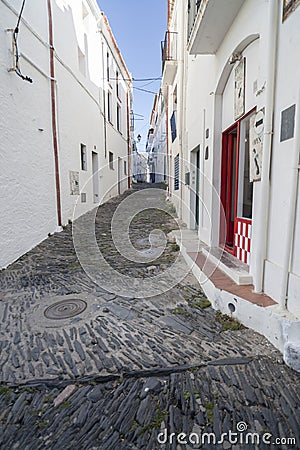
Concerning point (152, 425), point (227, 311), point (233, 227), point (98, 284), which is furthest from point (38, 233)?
point (152, 425)

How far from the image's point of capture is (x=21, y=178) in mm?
4973

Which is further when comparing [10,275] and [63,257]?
[63,257]

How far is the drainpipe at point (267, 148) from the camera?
7.55 ft

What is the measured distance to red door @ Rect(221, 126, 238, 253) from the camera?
4.04m

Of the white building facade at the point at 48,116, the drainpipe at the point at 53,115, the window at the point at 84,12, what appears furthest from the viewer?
the window at the point at 84,12

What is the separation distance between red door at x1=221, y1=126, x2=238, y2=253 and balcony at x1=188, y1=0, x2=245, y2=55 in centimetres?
131

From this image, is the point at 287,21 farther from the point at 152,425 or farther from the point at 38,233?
the point at 38,233

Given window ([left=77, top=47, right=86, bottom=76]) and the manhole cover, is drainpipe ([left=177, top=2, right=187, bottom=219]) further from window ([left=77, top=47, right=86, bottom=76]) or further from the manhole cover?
the manhole cover

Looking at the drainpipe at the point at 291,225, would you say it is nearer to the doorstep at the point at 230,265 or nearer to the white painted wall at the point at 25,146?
the doorstep at the point at 230,265

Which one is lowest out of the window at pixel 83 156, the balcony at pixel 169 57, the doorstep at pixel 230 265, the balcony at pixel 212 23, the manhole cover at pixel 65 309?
the manhole cover at pixel 65 309

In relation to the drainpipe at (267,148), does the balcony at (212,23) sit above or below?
above

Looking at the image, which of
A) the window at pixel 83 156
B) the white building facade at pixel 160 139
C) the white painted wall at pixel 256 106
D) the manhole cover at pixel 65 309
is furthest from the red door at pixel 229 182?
the white building facade at pixel 160 139

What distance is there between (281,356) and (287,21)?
2.75 m

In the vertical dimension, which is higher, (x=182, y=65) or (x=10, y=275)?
(x=182, y=65)
